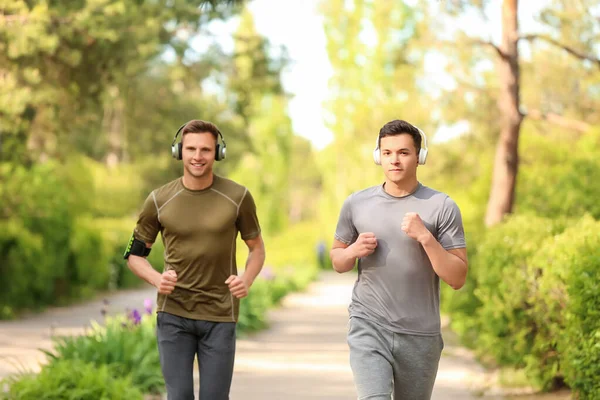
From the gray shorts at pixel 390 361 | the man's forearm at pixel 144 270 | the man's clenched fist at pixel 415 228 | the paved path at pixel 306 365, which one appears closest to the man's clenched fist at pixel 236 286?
the man's forearm at pixel 144 270

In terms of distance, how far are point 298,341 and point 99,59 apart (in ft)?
19.6

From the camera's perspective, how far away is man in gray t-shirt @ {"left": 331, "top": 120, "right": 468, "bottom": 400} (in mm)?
5559

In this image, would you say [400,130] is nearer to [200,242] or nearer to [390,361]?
[390,361]

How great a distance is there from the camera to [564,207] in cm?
A: 1633

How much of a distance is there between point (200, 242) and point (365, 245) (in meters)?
1.13

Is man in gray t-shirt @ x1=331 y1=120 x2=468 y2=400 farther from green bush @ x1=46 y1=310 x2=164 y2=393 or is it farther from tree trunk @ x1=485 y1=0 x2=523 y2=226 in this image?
tree trunk @ x1=485 y1=0 x2=523 y2=226

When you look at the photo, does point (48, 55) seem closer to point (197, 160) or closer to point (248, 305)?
point (248, 305)

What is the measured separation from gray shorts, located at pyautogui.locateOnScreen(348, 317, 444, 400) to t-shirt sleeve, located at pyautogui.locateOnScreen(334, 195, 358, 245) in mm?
448

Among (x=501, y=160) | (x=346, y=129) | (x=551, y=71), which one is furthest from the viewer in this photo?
(x=346, y=129)

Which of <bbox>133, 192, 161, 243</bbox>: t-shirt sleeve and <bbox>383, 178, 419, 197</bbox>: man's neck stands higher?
<bbox>383, 178, 419, 197</bbox>: man's neck

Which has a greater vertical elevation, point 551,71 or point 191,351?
point 551,71

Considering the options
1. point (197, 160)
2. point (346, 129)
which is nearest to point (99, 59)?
point (197, 160)

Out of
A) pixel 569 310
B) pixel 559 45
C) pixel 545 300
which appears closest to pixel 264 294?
pixel 559 45

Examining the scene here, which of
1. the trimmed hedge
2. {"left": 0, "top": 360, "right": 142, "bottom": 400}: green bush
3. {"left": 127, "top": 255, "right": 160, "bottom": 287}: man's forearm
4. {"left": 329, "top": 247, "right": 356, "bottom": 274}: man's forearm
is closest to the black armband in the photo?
{"left": 127, "top": 255, "right": 160, "bottom": 287}: man's forearm
